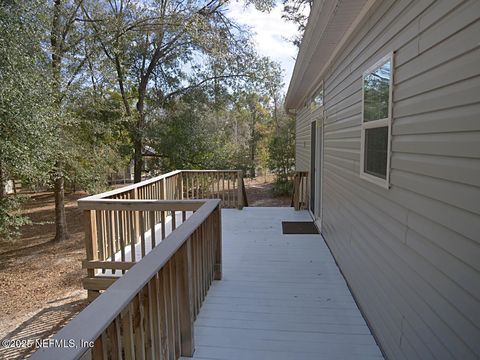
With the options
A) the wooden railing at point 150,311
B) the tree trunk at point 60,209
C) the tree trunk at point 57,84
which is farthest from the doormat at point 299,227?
the tree trunk at point 60,209

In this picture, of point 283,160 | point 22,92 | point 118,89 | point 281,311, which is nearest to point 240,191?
point 281,311

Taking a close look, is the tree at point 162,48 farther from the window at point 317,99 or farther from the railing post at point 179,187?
the window at point 317,99

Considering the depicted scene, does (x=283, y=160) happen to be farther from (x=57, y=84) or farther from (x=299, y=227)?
(x=57, y=84)

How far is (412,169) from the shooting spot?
1939 millimetres

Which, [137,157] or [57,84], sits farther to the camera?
[137,157]

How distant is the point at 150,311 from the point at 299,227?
4576 mm

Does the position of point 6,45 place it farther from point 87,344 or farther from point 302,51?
point 87,344

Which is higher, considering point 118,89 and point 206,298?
point 118,89

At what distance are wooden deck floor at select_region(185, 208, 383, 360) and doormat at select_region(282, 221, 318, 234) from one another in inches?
30.5

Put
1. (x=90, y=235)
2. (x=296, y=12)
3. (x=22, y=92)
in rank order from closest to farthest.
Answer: (x=90, y=235) → (x=22, y=92) → (x=296, y=12)

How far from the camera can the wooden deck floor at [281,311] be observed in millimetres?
2422

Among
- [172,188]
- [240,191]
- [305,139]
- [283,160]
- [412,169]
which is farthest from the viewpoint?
[283,160]

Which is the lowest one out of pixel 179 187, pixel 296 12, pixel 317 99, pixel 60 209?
pixel 60 209

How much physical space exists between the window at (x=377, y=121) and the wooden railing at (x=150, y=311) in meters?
1.48
